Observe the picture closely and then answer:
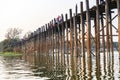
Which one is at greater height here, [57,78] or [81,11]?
[81,11]

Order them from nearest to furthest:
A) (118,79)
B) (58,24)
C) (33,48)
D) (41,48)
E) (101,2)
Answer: (118,79) → (101,2) → (58,24) → (41,48) → (33,48)

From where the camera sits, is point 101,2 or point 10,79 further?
point 101,2

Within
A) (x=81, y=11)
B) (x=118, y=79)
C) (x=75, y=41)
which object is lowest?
(x=118, y=79)

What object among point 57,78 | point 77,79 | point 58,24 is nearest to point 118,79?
point 77,79

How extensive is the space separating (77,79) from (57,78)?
1699mm

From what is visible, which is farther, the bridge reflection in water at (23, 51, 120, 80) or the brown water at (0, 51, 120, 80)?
the brown water at (0, 51, 120, 80)

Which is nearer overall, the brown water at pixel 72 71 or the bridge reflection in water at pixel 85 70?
the bridge reflection in water at pixel 85 70

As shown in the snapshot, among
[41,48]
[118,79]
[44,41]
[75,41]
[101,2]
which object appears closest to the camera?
[118,79]

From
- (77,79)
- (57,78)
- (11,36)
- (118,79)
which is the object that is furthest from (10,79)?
(11,36)

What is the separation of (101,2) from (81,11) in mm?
3325

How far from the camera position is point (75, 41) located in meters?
31.5

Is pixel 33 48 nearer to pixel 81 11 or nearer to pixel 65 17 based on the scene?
pixel 65 17

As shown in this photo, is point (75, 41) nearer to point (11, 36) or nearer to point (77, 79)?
point (77, 79)

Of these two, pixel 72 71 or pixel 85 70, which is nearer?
pixel 72 71
